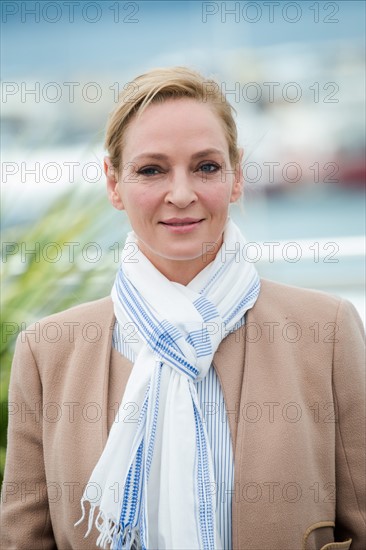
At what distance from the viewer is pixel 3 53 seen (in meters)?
8.77

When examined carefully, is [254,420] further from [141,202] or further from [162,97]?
[162,97]

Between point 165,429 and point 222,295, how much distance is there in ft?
1.05

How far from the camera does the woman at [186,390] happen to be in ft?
5.49

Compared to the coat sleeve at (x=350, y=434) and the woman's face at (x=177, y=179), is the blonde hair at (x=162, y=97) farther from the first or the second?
the coat sleeve at (x=350, y=434)

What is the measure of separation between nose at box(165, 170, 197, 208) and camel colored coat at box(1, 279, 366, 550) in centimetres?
33

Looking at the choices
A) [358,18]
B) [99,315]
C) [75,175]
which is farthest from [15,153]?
[358,18]

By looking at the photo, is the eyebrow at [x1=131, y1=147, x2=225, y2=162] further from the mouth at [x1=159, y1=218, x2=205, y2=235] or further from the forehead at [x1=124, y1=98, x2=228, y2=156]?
the mouth at [x1=159, y1=218, x2=205, y2=235]

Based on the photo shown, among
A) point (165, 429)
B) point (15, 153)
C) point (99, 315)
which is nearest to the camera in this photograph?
point (165, 429)

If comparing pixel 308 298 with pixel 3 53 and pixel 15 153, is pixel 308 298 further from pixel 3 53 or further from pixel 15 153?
pixel 3 53

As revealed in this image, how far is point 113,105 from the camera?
1.90m

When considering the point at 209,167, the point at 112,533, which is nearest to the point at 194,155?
the point at 209,167

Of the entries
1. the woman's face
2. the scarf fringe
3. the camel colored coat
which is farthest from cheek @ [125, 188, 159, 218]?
the scarf fringe

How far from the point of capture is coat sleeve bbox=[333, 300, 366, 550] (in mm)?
1708

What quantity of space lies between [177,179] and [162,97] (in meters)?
0.20
